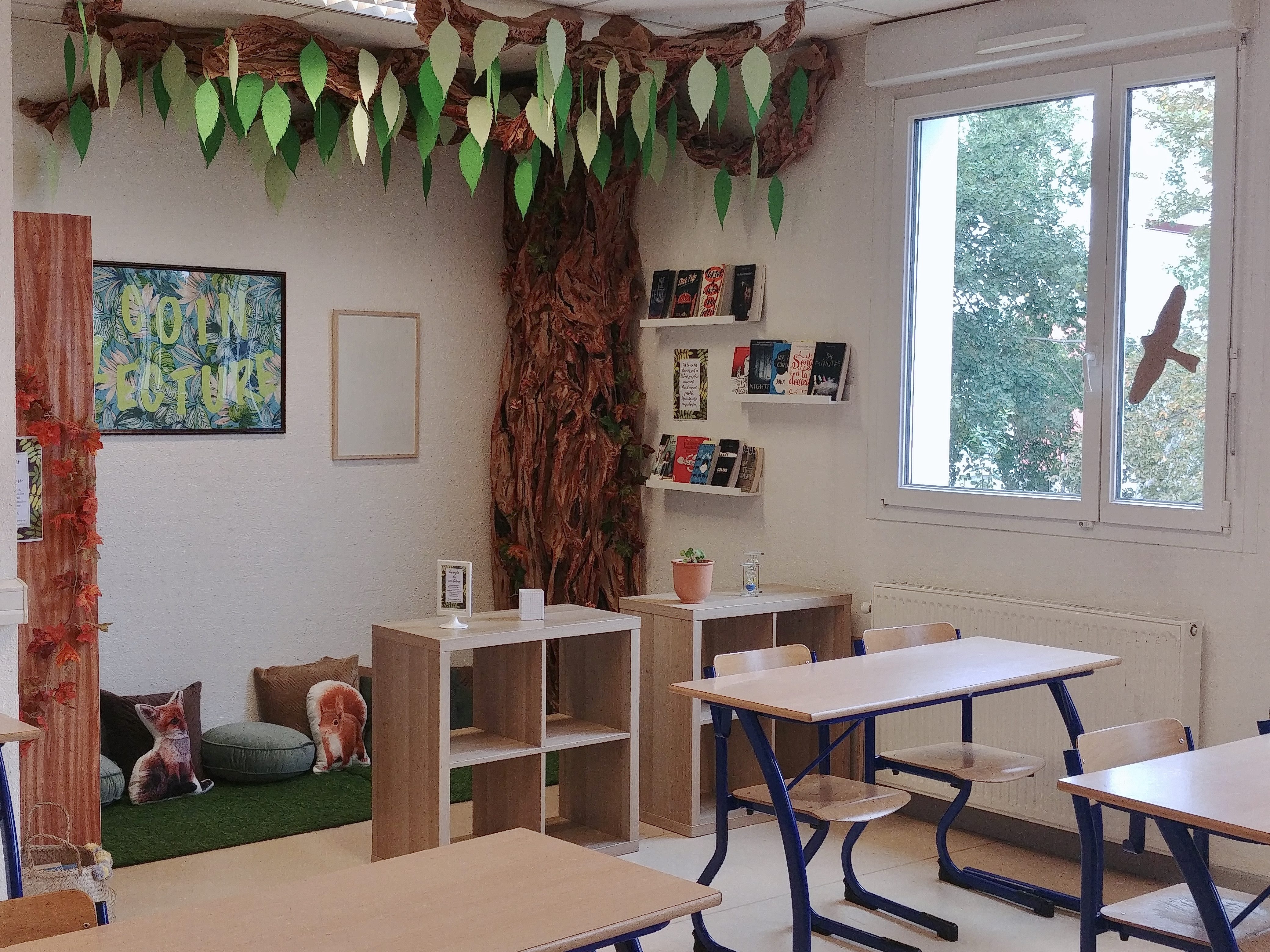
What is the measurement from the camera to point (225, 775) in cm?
541

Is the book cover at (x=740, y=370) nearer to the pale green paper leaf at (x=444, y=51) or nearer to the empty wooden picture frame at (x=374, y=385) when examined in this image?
the empty wooden picture frame at (x=374, y=385)

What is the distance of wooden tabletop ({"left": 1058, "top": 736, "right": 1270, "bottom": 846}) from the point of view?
8.02 ft

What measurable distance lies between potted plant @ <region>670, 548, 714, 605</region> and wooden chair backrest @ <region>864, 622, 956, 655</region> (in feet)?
2.23

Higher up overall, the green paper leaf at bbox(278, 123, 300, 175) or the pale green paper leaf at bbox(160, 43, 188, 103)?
the pale green paper leaf at bbox(160, 43, 188, 103)

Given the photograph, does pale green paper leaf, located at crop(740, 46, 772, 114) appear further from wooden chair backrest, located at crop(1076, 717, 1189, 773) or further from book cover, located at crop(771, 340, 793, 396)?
wooden chair backrest, located at crop(1076, 717, 1189, 773)

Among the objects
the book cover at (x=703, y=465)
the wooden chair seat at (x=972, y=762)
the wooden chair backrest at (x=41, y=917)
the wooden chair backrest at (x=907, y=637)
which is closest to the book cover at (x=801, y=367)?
the book cover at (x=703, y=465)

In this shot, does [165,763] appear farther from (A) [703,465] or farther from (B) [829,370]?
(B) [829,370]

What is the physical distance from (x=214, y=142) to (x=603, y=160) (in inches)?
60.4

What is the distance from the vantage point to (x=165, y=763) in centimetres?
519

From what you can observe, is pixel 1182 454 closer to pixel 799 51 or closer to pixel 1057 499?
pixel 1057 499

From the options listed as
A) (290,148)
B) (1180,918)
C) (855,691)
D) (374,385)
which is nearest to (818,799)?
(855,691)

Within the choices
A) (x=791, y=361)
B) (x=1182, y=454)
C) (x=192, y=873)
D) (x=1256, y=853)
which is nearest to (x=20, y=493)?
(x=192, y=873)

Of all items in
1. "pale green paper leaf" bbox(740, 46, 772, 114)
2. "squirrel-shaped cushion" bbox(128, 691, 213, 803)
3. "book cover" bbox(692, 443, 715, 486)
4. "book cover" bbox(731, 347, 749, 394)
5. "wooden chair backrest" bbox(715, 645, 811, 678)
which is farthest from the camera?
"book cover" bbox(692, 443, 715, 486)

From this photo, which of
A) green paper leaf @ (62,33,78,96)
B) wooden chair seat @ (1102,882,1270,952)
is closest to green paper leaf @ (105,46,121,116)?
green paper leaf @ (62,33,78,96)
